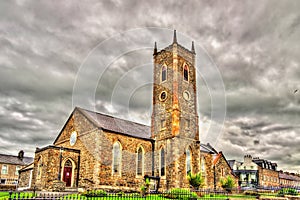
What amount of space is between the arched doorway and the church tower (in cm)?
1066

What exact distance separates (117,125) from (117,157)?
5031mm

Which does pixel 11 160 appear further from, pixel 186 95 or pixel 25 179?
pixel 186 95

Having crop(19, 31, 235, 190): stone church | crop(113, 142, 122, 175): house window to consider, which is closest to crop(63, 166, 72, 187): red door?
crop(19, 31, 235, 190): stone church

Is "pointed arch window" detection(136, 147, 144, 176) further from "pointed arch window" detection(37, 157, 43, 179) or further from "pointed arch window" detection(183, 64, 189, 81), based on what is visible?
"pointed arch window" detection(183, 64, 189, 81)

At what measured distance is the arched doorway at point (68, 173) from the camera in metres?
29.5

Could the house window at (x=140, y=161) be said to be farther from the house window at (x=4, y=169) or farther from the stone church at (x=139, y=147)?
the house window at (x=4, y=169)

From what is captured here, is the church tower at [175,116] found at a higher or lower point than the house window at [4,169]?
higher

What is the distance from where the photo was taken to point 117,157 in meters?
30.9

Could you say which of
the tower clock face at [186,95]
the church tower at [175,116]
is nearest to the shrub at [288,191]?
the church tower at [175,116]

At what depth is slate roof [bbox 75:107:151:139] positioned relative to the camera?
32.1m

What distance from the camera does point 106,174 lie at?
1148 inches

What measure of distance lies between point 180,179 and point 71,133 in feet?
50.5

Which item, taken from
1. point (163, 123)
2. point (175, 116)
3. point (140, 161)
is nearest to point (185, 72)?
point (175, 116)

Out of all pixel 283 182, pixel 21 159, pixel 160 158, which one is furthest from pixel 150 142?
pixel 283 182
